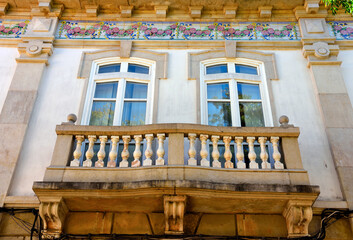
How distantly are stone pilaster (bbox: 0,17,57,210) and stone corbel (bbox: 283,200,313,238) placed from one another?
4925 millimetres

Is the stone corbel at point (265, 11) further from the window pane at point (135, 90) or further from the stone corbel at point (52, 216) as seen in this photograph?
the stone corbel at point (52, 216)

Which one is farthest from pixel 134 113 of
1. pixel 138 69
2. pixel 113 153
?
pixel 113 153

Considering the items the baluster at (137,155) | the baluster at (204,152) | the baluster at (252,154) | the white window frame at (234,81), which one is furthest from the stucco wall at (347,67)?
the baluster at (137,155)

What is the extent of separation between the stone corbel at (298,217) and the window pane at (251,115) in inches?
86.1

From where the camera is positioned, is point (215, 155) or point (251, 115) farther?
point (251, 115)

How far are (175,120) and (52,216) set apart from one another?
302 cm

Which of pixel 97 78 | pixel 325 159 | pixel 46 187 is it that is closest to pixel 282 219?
pixel 325 159

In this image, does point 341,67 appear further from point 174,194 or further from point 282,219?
point 174,194

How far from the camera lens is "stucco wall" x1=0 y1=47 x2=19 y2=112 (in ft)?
28.1

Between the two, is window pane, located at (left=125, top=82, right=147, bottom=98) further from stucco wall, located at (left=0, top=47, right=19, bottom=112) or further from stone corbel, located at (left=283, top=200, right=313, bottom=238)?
stone corbel, located at (left=283, top=200, right=313, bottom=238)

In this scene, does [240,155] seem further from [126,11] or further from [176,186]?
[126,11]

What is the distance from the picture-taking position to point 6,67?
901 centimetres

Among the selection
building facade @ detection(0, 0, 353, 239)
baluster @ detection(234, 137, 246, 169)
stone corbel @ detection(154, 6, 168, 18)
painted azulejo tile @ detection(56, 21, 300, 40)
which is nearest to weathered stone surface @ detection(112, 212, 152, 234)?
building facade @ detection(0, 0, 353, 239)

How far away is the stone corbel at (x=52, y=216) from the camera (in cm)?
625
